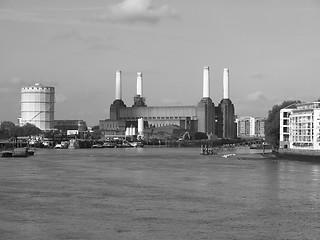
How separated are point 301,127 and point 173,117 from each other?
A: 267ft

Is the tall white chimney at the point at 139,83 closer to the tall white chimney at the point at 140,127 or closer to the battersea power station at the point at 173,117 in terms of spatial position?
the battersea power station at the point at 173,117

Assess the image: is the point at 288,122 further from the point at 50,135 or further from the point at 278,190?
the point at 50,135

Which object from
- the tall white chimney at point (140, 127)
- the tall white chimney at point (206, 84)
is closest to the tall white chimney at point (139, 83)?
the tall white chimney at point (140, 127)

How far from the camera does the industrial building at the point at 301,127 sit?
50406 millimetres

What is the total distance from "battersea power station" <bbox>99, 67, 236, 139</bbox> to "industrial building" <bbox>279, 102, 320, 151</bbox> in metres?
62.0

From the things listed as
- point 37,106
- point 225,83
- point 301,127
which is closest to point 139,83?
point 225,83

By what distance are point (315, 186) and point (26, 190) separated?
10.6 metres

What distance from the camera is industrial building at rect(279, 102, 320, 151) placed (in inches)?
1984

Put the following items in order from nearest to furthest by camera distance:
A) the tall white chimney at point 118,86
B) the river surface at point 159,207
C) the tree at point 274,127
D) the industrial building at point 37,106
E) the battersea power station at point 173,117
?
the river surface at point 159,207 → the tree at point 274,127 → the tall white chimney at point 118,86 → the battersea power station at point 173,117 → the industrial building at point 37,106

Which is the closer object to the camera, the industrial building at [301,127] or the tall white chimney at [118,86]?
the industrial building at [301,127]

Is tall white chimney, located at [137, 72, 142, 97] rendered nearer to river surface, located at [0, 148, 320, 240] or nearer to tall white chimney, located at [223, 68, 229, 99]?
tall white chimney, located at [223, 68, 229, 99]

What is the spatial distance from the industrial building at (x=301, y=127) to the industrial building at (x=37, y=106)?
81.1 metres

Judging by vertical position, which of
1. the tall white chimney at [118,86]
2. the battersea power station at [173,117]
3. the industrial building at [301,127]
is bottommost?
the industrial building at [301,127]

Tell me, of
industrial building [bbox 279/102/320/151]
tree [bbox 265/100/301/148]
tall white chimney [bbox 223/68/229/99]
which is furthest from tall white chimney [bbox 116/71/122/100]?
industrial building [bbox 279/102/320/151]
